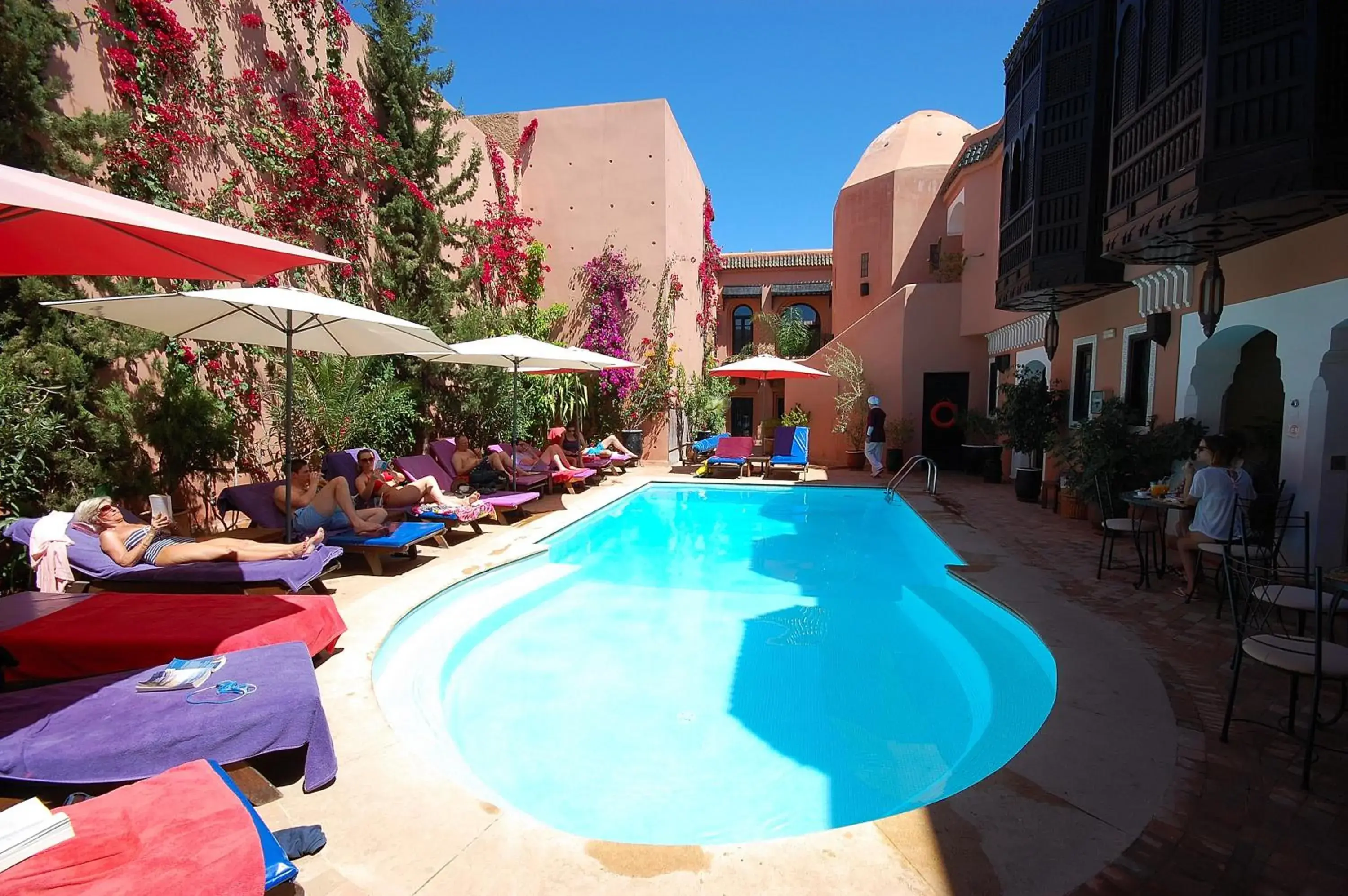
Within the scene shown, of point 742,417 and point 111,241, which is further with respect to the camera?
point 742,417

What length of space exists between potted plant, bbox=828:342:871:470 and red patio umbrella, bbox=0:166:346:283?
12994 millimetres

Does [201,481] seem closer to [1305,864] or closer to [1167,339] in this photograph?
[1305,864]

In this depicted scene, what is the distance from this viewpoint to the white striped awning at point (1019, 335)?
11.9m

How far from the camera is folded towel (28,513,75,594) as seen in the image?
4.52 m

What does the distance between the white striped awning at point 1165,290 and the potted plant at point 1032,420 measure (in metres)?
2.56

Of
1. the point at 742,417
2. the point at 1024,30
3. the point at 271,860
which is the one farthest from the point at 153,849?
the point at 742,417

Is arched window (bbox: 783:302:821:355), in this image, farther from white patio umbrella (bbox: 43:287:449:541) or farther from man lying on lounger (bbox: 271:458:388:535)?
man lying on lounger (bbox: 271:458:388:535)

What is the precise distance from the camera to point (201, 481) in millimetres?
7336

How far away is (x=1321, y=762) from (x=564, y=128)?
16.0 meters

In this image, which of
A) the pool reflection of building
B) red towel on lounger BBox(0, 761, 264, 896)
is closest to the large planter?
the pool reflection of building

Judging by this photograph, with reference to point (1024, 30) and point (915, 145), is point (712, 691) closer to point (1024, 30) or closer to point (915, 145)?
point (1024, 30)

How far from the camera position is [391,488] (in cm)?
746

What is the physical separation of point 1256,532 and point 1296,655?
3.28 meters

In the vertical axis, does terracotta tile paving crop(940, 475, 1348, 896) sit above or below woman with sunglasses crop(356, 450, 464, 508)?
below
